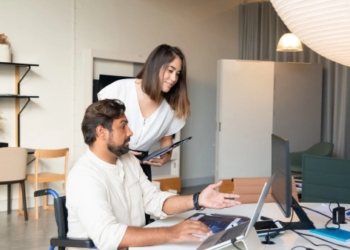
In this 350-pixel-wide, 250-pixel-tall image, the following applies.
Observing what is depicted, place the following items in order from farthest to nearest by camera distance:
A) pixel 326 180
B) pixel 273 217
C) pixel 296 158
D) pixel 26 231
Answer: pixel 296 158 < pixel 26 231 < pixel 326 180 < pixel 273 217

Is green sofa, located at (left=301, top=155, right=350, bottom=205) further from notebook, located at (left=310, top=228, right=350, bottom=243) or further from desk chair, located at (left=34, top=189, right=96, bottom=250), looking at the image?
desk chair, located at (left=34, top=189, right=96, bottom=250)

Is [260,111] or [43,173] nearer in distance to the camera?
[43,173]

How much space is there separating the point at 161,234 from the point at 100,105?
2.15ft

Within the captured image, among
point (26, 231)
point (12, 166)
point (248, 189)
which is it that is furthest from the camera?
point (12, 166)

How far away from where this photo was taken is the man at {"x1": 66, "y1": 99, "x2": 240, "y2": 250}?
1596 millimetres

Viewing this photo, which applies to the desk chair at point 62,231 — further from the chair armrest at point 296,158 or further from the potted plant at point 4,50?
the chair armrest at point 296,158

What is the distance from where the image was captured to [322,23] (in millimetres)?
1627

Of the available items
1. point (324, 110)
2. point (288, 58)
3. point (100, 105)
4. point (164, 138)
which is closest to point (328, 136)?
point (324, 110)

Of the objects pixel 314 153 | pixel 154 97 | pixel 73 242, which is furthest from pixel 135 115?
pixel 314 153

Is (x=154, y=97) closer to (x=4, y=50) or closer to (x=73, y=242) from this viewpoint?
(x=73, y=242)

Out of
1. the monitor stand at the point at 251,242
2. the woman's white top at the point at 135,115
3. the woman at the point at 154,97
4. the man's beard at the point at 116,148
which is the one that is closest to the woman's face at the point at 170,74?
the woman at the point at 154,97

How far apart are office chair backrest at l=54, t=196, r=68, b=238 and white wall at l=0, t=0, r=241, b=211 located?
379 cm

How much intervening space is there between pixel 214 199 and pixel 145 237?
41cm

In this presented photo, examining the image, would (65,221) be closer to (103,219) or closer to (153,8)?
(103,219)
